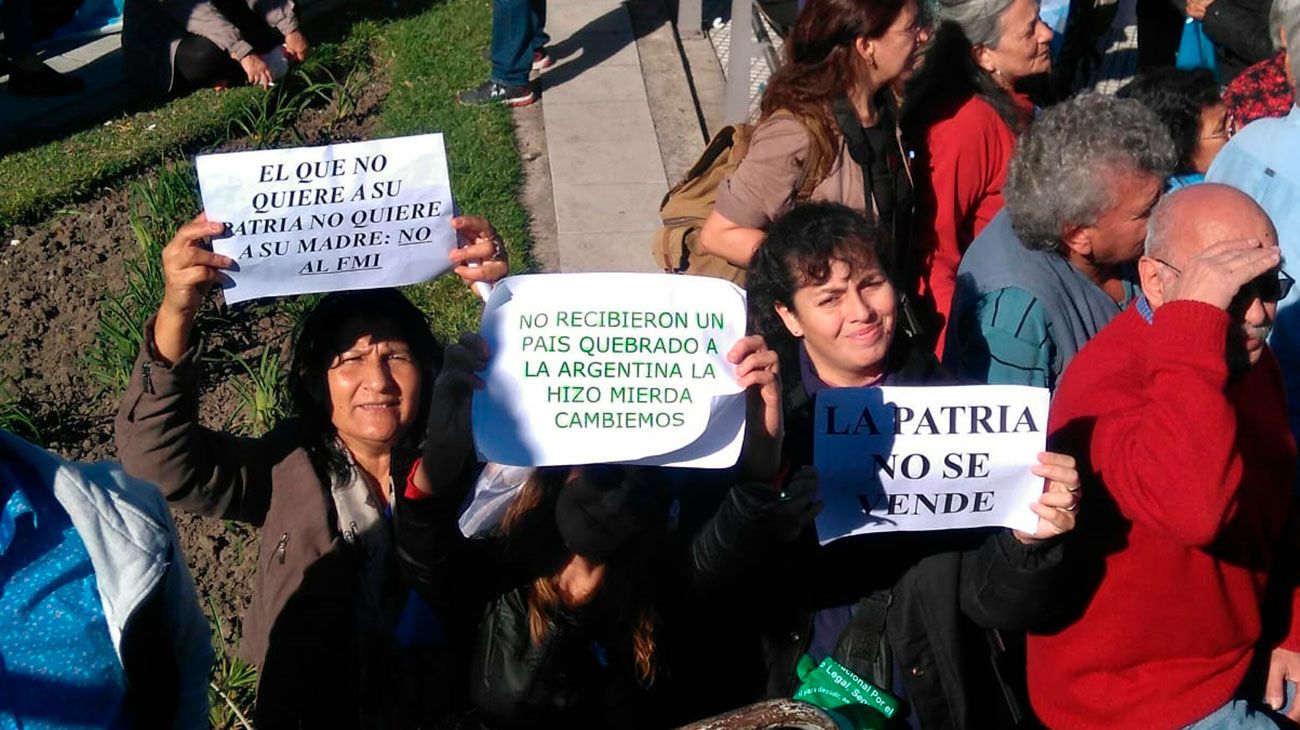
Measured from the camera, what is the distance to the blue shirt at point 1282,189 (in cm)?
322

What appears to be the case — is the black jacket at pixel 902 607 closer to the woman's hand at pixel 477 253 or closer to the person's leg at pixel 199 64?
the woman's hand at pixel 477 253

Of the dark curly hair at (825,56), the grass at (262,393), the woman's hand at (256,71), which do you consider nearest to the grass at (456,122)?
the woman's hand at (256,71)

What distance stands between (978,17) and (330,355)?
221 cm

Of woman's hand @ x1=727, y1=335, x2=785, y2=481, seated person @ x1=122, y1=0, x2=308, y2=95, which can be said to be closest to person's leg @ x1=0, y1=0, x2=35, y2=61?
seated person @ x1=122, y1=0, x2=308, y2=95

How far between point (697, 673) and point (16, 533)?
143cm

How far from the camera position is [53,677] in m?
2.04

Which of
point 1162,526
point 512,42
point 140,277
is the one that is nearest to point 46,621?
point 1162,526

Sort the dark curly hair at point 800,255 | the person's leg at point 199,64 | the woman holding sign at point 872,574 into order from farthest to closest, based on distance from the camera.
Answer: the person's leg at point 199,64, the dark curly hair at point 800,255, the woman holding sign at point 872,574

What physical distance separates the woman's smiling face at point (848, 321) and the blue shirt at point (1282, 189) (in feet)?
3.22

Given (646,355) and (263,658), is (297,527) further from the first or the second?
(646,355)

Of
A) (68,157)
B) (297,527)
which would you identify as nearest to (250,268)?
(297,527)

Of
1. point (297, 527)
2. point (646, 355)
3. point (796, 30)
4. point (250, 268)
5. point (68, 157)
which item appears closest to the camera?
point (646, 355)

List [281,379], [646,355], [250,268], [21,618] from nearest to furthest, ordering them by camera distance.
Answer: [21,618] → [646,355] → [250,268] → [281,379]

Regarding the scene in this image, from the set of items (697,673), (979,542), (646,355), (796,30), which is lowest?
(697,673)
